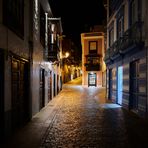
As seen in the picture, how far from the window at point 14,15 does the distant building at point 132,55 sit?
5356 millimetres

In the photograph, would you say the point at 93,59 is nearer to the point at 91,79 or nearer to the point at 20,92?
the point at 91,79

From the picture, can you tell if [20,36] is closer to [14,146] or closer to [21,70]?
[21,70]

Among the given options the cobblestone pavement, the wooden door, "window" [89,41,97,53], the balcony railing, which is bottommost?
the cobblestone pavement

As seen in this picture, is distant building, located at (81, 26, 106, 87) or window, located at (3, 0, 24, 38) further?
distant building, located at (81, 26, 106, 87)

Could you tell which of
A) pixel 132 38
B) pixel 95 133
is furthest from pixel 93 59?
pixel 95 133

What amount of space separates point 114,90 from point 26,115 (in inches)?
447

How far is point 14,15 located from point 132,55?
25.3ft

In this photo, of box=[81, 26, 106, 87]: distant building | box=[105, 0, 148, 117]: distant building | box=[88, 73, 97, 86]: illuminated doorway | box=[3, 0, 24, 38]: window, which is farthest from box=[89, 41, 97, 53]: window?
box=[3, 0, 24, 38]: window

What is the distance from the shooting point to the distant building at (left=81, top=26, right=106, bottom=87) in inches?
2152

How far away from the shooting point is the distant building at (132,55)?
14241 millimetres

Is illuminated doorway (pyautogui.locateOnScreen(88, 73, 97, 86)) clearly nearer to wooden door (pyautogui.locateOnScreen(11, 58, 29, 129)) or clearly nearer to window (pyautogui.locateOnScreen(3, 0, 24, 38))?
wooden door (pyautogui.locateOnScreen(11, 58, 29, 129))

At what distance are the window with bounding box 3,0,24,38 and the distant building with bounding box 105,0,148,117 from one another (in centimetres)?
536

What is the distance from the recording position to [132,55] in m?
16.6

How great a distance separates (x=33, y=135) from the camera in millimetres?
10039
